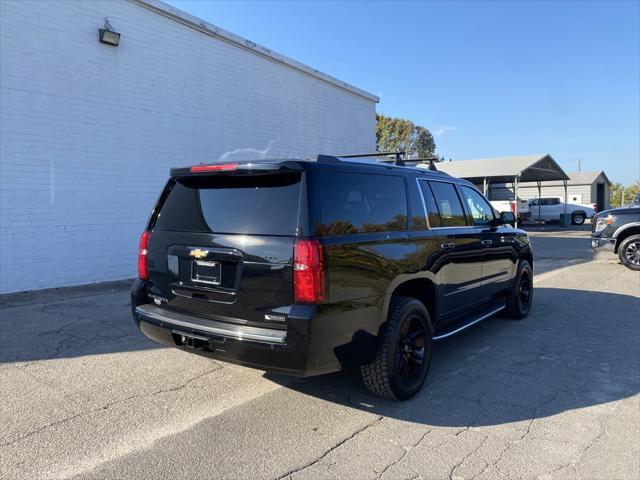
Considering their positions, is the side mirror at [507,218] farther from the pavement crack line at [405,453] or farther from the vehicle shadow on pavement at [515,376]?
the pavement crack line at [405,453]

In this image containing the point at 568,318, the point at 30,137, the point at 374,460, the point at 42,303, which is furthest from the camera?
the point at 30,137

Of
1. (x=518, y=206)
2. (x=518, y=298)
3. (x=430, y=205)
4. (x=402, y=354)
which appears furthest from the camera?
(x=518, y=206)

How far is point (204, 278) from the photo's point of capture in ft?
12.0

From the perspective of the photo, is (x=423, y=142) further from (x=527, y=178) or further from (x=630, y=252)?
(x=630, y=252)

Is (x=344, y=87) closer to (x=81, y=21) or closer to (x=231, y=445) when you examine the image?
(x=81, y=21)

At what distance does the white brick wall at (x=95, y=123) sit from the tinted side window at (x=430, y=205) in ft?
23.5

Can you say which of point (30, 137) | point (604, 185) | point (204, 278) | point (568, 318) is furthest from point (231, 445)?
point (604, 185)

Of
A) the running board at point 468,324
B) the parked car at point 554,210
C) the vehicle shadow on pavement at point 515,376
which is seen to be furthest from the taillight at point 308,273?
the parked car at point 554,210

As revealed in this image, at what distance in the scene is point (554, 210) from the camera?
36.7 metres

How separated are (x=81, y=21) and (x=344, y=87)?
881cm

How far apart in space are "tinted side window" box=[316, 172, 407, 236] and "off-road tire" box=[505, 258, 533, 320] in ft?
9.97

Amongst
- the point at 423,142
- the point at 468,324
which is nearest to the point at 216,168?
the point at 468,324

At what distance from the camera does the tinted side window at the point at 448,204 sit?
496 cm

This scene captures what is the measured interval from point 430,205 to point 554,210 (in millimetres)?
36085
